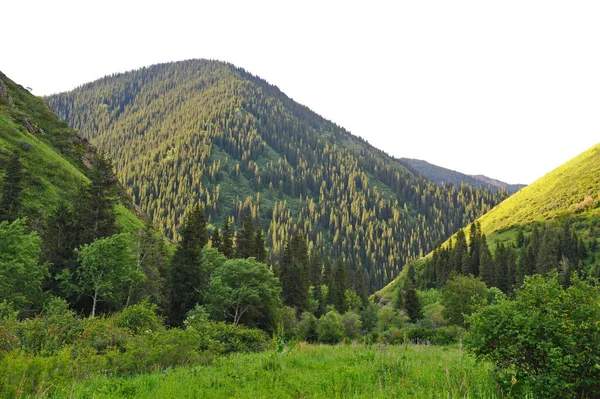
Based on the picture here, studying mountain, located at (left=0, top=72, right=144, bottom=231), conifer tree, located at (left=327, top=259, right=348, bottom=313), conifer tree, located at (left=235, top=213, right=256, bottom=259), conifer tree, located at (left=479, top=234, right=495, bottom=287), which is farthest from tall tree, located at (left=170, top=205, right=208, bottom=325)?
conifer tree, located at (left=479, top=234, right=495, bottom=287)

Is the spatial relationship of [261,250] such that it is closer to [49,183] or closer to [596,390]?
[49,183]

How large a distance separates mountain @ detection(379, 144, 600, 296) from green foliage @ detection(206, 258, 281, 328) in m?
71.9

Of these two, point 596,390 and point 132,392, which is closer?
point 596,390

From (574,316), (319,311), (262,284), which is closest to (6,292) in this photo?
(262,284)

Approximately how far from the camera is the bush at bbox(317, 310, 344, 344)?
55125 millimetres

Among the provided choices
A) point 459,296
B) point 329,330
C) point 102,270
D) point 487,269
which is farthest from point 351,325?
point 487,269

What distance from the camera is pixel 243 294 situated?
44.6 meters

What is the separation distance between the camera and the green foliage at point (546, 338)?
7.48 m

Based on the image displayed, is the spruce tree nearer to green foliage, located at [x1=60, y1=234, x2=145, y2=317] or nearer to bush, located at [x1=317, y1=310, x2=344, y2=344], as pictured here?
bush, located at [x1=317, y1=310, x2=344, y2=344]

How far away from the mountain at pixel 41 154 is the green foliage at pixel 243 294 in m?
20.5

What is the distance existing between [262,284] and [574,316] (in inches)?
1609

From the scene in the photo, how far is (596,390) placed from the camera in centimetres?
779

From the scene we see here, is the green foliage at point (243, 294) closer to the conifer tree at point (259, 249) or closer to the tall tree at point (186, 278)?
the tall tree at point (186, 278)

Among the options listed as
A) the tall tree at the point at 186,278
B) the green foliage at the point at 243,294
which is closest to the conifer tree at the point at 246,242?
the green foliage at the point at 243,294
